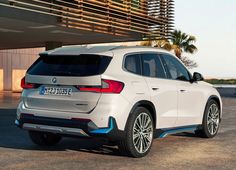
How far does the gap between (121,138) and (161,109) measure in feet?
3.63

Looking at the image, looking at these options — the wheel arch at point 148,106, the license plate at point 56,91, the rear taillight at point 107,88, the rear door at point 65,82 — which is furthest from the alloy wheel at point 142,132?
the license plate at point 56,91

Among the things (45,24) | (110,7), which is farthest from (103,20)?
(45,24)

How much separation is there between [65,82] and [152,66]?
1.64 meters

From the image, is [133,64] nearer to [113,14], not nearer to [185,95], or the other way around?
[185,95]

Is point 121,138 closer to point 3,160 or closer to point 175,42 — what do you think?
point 3,160

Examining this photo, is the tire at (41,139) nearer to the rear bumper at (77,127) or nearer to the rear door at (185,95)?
the rear bumper at (77,127)

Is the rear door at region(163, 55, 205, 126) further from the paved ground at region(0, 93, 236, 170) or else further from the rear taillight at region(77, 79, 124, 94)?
the rear taillight at region(77, 79, 124, 94)

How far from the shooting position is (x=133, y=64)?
22.0 ft

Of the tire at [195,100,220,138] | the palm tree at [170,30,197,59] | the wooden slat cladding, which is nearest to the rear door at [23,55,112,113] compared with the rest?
the tire at [195,100,220,138]

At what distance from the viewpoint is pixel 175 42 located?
39781 millimetres

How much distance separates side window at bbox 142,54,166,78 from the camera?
6934 mm

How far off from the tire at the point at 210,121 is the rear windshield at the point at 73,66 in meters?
2.97

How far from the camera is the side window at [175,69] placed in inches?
299

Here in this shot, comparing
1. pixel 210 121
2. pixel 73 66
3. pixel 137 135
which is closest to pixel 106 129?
pixel 137 135
